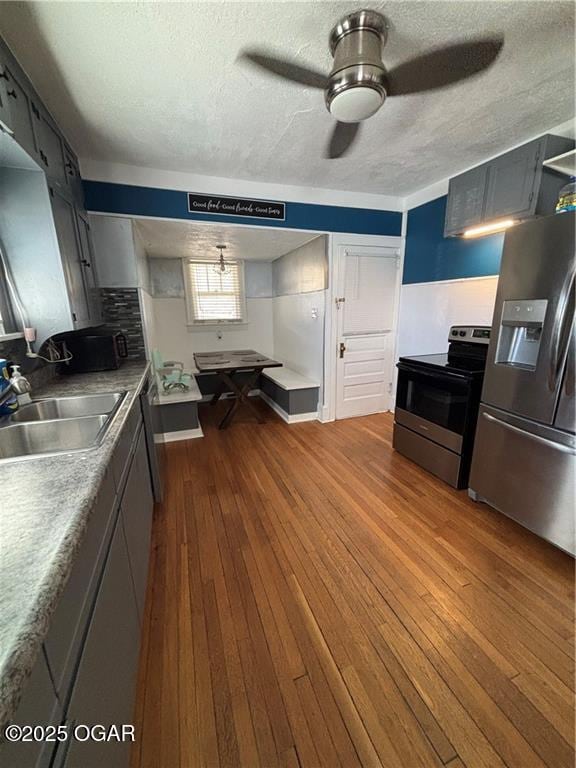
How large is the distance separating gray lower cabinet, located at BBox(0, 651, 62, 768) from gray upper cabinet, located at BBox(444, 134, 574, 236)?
309cm

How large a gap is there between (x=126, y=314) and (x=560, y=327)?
3209 millimetres

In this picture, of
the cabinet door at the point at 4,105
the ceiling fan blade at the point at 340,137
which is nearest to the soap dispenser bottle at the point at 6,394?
the cabinet door at the point at 4,105

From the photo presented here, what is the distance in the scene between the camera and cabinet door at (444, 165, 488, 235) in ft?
7.80

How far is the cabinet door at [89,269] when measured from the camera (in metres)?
2.23

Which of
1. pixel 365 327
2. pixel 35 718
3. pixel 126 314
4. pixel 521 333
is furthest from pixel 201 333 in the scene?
pixel 35 718

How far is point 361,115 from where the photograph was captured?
4.21ft

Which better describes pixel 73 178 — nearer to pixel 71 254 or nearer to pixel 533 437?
pixel 71 254

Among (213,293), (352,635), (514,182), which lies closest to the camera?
(352,635)

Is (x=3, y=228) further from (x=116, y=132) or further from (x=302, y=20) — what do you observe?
(x=302, y=20)

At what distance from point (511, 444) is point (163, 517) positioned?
2320mm

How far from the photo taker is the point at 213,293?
467 centimetres

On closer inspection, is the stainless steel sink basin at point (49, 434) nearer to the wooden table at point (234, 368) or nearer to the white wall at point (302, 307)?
the wooden table at point (234, 368)

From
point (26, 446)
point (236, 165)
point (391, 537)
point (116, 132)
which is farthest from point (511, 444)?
point (116, 132)

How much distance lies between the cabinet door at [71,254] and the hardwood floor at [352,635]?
1.48 m
